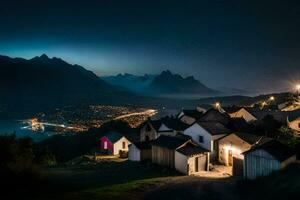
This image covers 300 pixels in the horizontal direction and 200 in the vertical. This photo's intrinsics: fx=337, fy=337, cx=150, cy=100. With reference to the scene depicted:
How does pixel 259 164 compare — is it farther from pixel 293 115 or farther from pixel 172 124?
pixel 172 124

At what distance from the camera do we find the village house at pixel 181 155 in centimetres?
3406

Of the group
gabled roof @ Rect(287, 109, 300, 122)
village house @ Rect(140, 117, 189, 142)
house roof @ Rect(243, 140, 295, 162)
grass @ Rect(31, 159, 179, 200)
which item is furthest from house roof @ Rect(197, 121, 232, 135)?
house roof @ Rect(243, 140, 295, 162)

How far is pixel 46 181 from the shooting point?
2762 centimetres

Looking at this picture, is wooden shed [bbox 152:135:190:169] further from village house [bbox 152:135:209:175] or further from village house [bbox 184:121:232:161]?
village house [bbox 184:121:232:161]

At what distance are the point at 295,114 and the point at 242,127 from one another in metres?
7.23

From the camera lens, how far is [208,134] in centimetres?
3950

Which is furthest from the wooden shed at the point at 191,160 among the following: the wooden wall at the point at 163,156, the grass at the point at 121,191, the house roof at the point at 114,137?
the house roof at the point at 114,137

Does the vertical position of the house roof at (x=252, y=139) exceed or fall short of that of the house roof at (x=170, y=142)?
it exceeds it

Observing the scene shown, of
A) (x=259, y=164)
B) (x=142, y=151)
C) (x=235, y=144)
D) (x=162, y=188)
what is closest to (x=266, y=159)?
(x=259, y=164)

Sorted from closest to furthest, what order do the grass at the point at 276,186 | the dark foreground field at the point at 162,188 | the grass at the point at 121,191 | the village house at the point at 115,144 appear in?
the grass at the point at 276,186 < the dark foreground field at the point at 162,188 < the grass at the point at 121,191 < the village house at the point at 115,144

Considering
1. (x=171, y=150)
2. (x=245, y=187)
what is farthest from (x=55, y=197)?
(x=171, y=150)

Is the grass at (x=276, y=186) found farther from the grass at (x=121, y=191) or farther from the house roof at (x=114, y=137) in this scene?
the house roof at (x=114, y=137)

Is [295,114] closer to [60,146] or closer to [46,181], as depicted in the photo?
[46,181]

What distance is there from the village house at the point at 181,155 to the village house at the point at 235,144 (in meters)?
3.14
